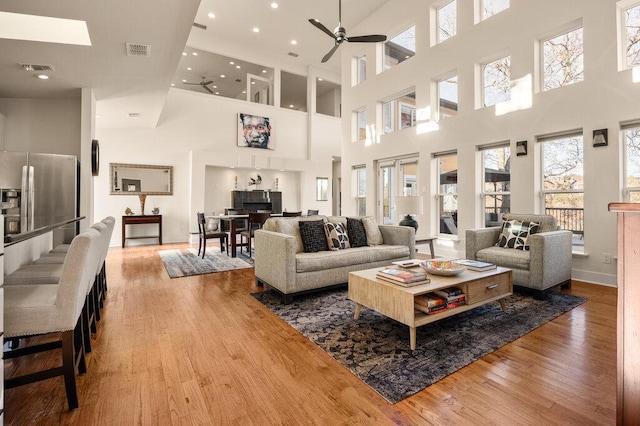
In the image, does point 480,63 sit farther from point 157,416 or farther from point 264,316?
point 157,416

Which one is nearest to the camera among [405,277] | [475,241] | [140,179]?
[405,277]

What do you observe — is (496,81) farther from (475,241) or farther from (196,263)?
(196,263)

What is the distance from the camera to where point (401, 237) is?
166 inches

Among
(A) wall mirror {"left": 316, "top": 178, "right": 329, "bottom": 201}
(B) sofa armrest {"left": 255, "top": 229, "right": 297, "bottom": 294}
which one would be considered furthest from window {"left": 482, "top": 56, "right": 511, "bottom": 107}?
(A) wall mirror {"left": 316, "top": 178, "right": 329, "bottom": 201}

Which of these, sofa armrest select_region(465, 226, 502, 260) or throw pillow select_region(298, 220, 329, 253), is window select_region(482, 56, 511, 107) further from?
throw pillow select_region(298, 220, 329, 253)

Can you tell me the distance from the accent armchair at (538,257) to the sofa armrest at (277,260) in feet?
7.70

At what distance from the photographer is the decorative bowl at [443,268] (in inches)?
101

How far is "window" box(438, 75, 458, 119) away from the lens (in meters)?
5.78

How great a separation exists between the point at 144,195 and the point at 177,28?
527cm

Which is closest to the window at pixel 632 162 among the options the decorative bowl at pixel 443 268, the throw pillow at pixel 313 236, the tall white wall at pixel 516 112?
the tall white wall at pixel 516 112

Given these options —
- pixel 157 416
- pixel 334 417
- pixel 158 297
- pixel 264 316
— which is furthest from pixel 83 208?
pixel 334 417

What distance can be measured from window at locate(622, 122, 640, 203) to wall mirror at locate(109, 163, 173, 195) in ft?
27.8

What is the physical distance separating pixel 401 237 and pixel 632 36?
143 inches

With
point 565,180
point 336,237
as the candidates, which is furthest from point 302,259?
point 565,180
